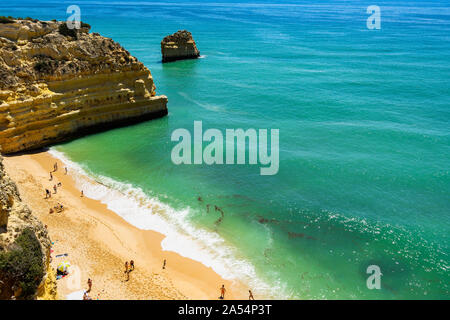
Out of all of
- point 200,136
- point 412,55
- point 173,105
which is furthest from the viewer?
point 412,55

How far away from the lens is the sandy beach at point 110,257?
20.2 m

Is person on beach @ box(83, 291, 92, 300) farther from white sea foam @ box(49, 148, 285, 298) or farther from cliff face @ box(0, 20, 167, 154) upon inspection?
cliff face @ box(0, 20, 167, 154)

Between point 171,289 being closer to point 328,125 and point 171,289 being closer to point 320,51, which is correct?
point 328,125

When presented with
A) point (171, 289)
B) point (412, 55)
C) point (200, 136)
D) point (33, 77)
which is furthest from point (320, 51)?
point (171, 289)

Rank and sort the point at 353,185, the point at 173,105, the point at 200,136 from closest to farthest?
the point at 353,185 → the point at 200,136 → the point at 173,105

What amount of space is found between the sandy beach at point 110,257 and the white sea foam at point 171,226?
23.4 inches

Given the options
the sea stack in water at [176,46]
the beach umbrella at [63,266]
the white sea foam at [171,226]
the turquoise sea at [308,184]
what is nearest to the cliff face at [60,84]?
the turquoise sea at [308,184]

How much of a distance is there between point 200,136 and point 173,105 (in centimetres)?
1358

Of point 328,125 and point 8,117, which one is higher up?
point 8,117

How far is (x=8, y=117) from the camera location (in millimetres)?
32469

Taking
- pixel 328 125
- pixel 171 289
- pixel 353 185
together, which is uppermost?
pixel 328 125

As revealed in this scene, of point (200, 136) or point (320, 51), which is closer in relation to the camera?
point (200, 136)

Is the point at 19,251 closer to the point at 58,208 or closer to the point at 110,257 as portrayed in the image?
the point at 110,257

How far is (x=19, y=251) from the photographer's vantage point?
42.9 feet
